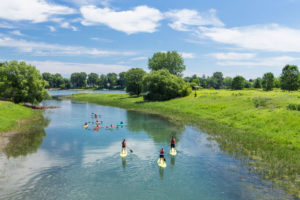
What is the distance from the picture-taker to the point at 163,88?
108 m

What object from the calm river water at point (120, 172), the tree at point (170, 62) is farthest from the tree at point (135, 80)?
the calm river water at point (120, 172)

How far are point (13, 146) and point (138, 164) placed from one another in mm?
21626

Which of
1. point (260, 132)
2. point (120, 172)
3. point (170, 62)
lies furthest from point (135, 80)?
point (120, 172)

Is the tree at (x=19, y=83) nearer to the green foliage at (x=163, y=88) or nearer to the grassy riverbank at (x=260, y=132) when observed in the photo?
the green foliage at (x=163, y=88)

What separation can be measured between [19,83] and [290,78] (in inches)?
4724

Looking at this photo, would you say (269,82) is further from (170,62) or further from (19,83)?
(19,83)

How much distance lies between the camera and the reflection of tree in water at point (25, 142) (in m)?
34.0

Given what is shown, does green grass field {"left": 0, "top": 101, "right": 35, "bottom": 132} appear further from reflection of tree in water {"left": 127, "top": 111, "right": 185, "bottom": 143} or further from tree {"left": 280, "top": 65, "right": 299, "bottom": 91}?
tree {"left": 280, "top": 65, "right": 299, "bottom": 91}

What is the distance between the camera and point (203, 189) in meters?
22.9

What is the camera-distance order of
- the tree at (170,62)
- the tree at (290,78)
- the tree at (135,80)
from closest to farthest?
the tree at (290,78) < the tree at (135,80) < the tree at (170,62)

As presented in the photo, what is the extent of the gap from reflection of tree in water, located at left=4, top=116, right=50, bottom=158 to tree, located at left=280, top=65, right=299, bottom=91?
369 ft

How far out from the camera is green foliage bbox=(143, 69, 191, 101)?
354 ft

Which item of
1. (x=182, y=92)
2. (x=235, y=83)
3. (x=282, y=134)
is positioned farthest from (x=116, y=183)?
(x=235, y=83)

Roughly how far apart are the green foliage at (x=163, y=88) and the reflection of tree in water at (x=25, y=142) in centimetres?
6509
